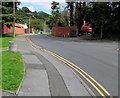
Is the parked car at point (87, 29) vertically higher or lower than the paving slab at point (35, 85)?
higher

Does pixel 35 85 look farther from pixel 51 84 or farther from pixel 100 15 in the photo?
pixel 100 15

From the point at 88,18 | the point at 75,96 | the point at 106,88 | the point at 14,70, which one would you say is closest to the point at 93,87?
the point at 106,88

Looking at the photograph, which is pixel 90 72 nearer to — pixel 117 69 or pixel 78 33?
pixel 117 69

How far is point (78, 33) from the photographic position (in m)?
40.8

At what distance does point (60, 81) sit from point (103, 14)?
2326 centimetres

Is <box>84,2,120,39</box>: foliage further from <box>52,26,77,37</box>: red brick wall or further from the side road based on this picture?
the side road

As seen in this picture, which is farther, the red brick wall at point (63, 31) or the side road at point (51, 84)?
the red brick wall at point (63, 31)

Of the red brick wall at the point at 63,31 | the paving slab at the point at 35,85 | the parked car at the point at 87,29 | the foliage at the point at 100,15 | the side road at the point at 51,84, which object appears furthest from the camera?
the red brick wall at the point at 63,31

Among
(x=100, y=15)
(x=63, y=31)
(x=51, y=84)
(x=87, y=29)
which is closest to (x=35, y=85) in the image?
(x=51, y=84)

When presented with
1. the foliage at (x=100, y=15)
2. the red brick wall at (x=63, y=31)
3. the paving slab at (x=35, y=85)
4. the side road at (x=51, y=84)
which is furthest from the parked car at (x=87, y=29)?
the paving slab at (x=35, y=85)

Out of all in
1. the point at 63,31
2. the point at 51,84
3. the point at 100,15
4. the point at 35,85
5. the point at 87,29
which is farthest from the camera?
the point at 63,31

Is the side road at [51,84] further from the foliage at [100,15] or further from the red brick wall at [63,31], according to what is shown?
the red brick wall at [63,31]

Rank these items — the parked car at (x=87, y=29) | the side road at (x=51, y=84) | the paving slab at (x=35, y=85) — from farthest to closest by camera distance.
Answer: the parked car at (x=87, y=29) → the side road at (x=51, y=84) → the paving slab at (x=35, y=85)

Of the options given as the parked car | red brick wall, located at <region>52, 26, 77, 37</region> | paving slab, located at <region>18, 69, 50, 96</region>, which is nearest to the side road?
paving slab, located at <region>18, 69, 50, 96</region>
